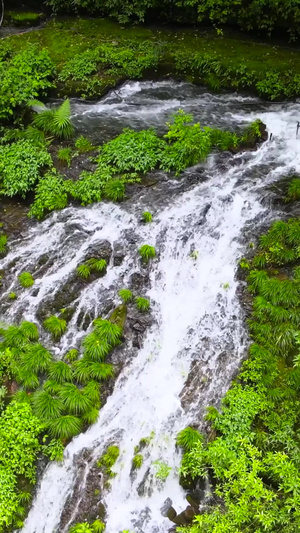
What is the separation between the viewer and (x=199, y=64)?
14.8m

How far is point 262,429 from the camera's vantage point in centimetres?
771

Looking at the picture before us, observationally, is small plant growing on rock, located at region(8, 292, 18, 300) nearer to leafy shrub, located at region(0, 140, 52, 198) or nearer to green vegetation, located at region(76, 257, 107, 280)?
green vegetation, located at region(76, 257, 107, 280)

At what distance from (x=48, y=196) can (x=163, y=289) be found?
155 inches

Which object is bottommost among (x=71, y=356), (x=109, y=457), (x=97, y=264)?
(x=109, y=457)

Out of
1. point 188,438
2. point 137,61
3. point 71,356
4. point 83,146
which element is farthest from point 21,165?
point 188,438

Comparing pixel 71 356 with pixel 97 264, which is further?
pixel 97 264

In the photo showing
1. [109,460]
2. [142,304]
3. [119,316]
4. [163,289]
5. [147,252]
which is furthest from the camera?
[147,252]

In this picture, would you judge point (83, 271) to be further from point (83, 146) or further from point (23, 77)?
point (23, 77)

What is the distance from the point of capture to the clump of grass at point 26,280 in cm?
971

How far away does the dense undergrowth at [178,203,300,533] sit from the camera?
256 inches

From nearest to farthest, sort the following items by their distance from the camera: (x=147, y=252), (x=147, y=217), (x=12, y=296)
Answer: (x=12, y=296) → (x=147, y=252) → (x=147, y=217)

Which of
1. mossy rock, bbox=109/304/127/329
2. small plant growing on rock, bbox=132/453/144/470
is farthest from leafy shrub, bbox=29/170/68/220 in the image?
small plant growing on rock, bbox=132/453/144/470

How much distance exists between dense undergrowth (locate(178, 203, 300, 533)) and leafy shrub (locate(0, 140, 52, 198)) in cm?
609

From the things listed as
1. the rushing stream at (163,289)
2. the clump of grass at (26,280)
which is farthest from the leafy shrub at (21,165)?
the clump of grass at (26,280)
